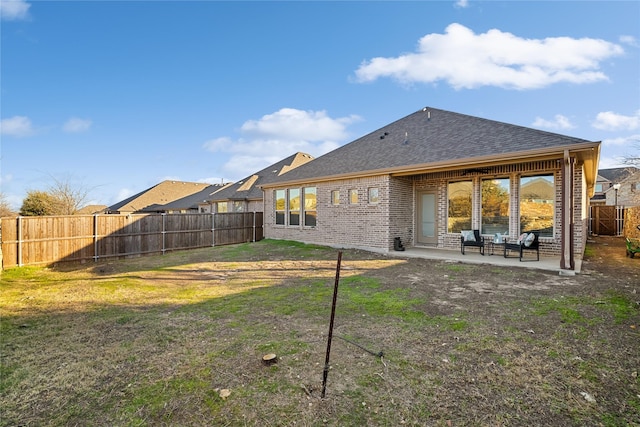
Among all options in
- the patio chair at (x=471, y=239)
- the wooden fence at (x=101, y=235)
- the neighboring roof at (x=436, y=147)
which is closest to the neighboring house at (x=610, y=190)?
the neighboring roof at (x=436, y=147)

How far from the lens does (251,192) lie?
2305 cm

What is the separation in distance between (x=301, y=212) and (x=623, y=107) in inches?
553

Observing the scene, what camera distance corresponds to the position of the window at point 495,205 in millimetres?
10211

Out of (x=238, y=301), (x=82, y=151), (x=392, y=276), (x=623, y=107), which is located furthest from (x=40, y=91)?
(x=623, y=107)

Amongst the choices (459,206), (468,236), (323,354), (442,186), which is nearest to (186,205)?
(442,186)

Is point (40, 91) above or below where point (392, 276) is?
above

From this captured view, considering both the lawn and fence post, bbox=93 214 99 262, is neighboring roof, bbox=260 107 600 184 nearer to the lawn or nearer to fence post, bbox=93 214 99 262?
the lawn

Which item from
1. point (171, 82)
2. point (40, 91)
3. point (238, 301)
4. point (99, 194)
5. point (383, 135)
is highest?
point (171, 82)

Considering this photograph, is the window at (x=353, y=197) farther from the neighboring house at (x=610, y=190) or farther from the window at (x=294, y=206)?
the neighboring house at (x=610, y=190)

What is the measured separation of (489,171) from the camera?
34.2 ft

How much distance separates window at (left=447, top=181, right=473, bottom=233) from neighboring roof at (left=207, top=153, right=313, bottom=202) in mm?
13499

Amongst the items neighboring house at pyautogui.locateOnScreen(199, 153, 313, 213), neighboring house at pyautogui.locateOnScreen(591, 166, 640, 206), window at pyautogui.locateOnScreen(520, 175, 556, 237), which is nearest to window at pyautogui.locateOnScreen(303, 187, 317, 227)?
neighboring house at pyautogui.locateOnScreen(199, 153, 313, 213)

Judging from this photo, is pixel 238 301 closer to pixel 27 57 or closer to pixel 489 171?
pixel 489 171

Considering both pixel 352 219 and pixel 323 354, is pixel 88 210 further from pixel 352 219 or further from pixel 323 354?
pixel 323 354
